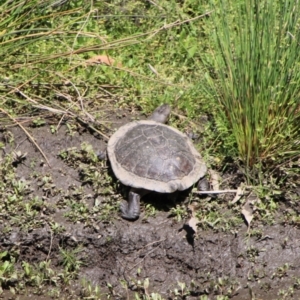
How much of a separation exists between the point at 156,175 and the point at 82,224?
1.97ft

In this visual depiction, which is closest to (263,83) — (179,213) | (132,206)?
(179,213)

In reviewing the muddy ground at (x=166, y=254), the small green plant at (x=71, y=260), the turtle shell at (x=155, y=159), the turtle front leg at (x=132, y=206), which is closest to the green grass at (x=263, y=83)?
the turtle shell at (x=155, y=159)

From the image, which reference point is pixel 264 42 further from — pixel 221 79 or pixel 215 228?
pixel 215 228

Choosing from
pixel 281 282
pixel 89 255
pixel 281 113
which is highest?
pixel 281 113

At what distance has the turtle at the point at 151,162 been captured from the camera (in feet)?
15.7

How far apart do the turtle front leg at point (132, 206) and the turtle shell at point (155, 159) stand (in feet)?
0.30

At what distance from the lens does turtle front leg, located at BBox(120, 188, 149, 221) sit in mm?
4809

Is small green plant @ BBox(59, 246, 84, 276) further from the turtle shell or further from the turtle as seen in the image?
the turtle shell

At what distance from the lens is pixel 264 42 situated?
15.4ft

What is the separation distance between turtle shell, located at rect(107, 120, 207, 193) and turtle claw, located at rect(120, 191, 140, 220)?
0.32 ft

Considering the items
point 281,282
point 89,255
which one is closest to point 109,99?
point 89,255

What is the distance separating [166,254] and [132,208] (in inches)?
15.1

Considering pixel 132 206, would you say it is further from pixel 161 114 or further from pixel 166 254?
pixel 161 114

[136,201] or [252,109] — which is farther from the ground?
[252,109]
